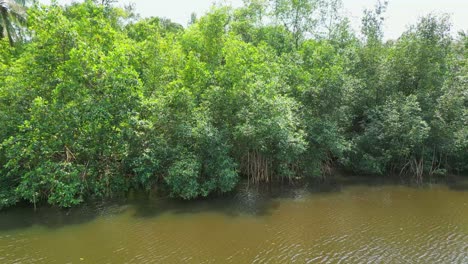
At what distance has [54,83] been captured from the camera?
1431 centimetres

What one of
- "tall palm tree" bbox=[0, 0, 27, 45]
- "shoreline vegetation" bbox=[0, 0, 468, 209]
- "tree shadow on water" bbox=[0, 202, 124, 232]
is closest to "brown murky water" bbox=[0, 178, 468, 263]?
"tree shadow on water" bbox=[0, 202, 124, 232]

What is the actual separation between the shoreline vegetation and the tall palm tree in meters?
0.09

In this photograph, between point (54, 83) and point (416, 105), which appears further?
point (416, 105)

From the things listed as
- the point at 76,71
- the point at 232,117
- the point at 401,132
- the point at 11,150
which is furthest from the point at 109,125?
the point at 401,132

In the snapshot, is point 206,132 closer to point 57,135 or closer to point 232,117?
point 232,117

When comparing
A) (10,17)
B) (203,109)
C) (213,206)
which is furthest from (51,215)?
(10,17)

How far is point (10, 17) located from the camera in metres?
19.8

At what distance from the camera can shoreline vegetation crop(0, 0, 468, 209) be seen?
13727 millimetres

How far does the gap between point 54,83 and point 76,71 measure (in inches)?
58.1

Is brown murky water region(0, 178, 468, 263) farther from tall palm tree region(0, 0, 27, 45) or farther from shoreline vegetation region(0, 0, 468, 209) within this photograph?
tall palm tree region(0, 0, 27, 45)

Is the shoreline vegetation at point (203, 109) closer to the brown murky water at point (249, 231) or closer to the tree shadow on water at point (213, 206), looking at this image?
the tree shadow on water at point (213, 206)

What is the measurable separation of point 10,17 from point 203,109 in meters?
14.0

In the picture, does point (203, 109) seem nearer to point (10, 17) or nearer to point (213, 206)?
point (213, 206)

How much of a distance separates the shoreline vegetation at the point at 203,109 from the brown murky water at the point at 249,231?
3.87 ft
